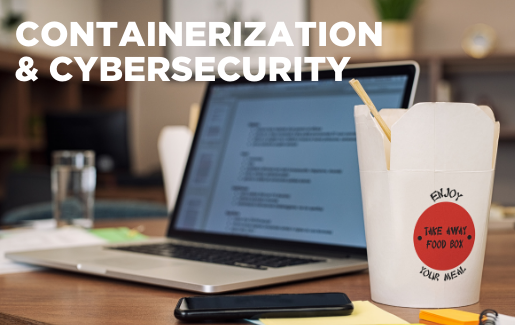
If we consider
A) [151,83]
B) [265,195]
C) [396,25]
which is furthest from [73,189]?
[151,83]

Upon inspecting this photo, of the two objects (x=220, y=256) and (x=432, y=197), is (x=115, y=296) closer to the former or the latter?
(x=220, y=256)

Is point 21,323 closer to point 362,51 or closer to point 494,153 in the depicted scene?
point 494,153

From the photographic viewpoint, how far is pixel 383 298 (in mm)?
502

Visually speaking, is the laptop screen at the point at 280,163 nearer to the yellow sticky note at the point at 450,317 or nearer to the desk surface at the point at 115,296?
the desk surface at the point at 115,296

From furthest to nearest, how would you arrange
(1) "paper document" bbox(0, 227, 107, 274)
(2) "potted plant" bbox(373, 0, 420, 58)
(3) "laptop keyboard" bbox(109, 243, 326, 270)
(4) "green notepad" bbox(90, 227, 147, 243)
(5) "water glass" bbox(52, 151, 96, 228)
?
(2) "potted plant" bbox(373, 0, 420, 58), (5) "water glass" bbox(52, 151, 96, 228), (4) "green notepad" bbox(90, 227, 147, 243), (1) "paper document" bbox(0, 227, 107, 274), (3) "laptop keyboard" bbox(109, 243, 326, 270)

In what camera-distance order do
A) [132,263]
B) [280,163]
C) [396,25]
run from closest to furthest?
[132,263], [280,163], [396,25]

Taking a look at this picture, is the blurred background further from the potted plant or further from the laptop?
the laptop

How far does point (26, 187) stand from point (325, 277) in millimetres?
1724

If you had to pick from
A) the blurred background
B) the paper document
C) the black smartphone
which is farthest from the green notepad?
the blurred background

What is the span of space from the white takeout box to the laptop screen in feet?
0.65

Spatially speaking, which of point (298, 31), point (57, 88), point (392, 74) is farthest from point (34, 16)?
point (392, 74)

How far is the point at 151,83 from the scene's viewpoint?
488 cm

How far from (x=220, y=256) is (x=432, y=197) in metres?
0.31

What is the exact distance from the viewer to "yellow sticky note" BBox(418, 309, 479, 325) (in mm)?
421
